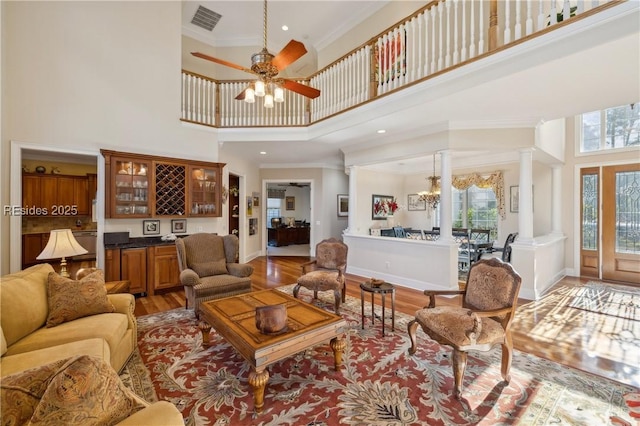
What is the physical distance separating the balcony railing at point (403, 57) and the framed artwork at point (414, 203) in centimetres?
449

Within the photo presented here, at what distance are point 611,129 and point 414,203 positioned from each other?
4.42 metres

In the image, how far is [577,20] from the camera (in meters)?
2.46

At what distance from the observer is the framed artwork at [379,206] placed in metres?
7.73

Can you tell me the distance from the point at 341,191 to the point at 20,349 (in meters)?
7.41

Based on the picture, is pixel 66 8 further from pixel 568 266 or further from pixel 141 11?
pixel 568 266

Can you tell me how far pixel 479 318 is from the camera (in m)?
2.12

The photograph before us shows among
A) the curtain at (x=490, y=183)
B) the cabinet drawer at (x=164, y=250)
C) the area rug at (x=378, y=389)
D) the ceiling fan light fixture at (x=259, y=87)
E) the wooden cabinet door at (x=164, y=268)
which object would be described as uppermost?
the ceiling fan light fixture at (x=259, y=87)

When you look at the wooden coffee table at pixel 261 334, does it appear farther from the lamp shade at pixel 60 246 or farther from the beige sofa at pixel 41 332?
the lamp shade at pixel 60 246

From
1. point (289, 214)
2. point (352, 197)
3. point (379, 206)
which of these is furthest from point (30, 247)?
point (289, 214)

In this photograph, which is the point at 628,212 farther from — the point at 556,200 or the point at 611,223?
the point at 556,200

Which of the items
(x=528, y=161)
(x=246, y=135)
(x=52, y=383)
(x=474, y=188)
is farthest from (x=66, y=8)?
(x=474, y=188)

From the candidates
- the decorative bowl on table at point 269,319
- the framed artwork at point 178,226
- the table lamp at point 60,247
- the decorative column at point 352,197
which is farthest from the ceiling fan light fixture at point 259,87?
the decorative column at point 352,197

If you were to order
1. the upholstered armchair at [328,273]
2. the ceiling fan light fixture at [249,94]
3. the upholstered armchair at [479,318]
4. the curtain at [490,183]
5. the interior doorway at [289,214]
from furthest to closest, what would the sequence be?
the interior doorway at [289,214] → the curtain at [490,183] → the upholstered armchair at [328,273] → the ceiling fan light fixture at [249,94] → the upholstered armchair at [479,318]

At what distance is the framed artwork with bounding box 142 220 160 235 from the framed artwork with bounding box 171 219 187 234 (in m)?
A: 0.25
